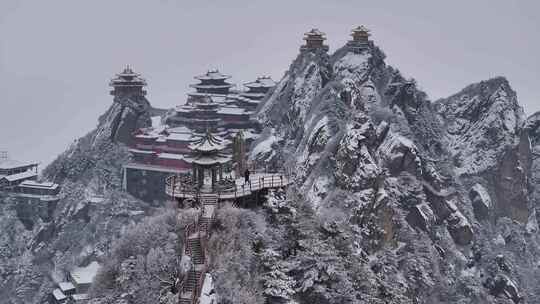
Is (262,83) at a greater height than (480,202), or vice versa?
(262,83)

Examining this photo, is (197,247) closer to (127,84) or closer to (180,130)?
(180,130)

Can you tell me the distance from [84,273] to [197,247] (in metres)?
36.1

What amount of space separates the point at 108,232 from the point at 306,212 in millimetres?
37332

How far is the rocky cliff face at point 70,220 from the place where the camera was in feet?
221

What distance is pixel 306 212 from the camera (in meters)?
37.1

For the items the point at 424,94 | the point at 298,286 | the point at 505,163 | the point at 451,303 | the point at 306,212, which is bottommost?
the point at 451,303

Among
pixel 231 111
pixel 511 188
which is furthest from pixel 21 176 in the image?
pixel 511 188

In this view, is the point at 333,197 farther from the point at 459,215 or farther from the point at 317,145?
the point at 459,215

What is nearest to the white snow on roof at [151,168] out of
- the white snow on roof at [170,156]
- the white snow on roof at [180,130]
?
the white snow on roof at [170,156]

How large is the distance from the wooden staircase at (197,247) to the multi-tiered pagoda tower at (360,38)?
4446cm

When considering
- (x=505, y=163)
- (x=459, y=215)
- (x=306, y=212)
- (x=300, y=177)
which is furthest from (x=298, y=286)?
(x=505, y=163)

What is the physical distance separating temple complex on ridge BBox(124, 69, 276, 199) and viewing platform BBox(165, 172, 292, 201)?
30559 mm

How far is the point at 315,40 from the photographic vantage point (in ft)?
245

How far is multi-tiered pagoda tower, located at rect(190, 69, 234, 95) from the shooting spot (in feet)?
271
